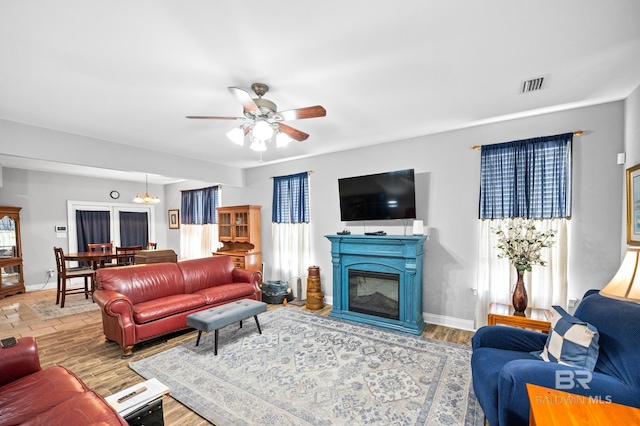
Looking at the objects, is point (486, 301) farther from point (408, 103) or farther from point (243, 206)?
point (243, 206)

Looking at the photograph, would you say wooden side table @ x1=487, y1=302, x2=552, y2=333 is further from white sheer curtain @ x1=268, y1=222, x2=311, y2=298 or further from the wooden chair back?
the wooden chair back

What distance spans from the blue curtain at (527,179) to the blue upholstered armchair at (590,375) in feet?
4.71

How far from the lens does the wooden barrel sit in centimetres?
448

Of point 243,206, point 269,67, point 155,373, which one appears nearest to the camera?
point 269,67

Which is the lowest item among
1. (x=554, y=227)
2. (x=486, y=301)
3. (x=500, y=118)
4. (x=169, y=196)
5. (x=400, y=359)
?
(x=400, y=359)

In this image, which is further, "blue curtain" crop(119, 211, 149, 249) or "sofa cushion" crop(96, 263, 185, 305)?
"blue curtain" crop(119, 211, 149, 249)

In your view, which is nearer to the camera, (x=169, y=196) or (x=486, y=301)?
(x=486, y=301)

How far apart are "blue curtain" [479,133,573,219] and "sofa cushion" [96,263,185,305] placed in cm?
428

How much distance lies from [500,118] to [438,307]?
2.52m

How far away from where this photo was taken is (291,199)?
16.9ft

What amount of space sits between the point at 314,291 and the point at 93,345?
9.60 feet

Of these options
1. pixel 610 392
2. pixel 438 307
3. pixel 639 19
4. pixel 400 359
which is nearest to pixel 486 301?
pixel 438 307

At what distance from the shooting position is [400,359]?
9.21 ft

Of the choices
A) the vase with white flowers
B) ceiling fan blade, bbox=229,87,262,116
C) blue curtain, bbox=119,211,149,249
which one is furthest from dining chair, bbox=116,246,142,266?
the vase with white flowers
